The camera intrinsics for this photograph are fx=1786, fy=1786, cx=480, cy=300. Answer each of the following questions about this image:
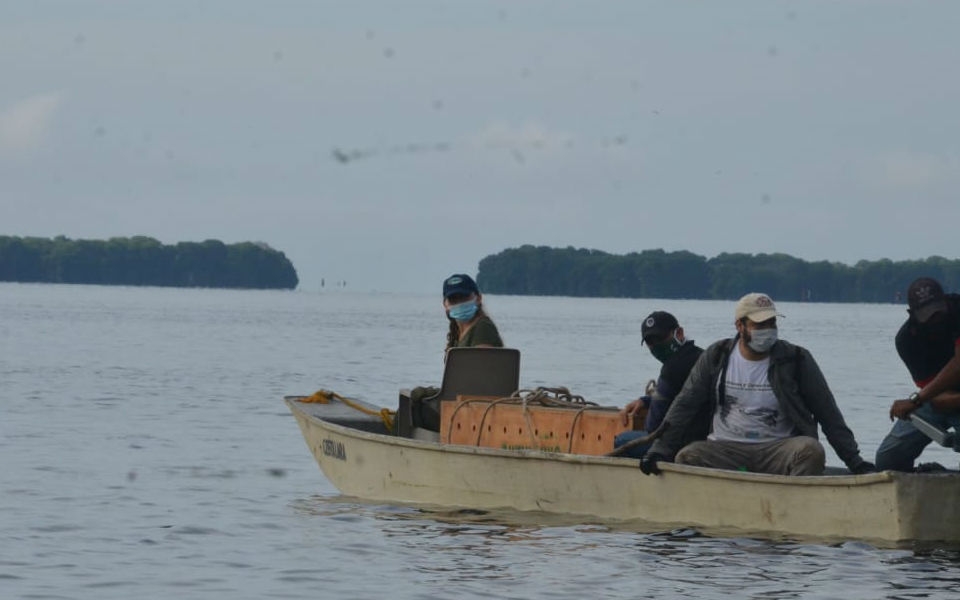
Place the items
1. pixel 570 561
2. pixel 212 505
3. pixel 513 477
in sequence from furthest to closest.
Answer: pixel 212 505 → pixel 513 477 → pixel 570 561

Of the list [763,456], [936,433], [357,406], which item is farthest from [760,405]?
[357,406]

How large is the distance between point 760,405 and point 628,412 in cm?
144

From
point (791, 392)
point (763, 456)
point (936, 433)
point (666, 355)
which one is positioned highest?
point (666, 355)

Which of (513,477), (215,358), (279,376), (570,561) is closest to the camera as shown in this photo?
(570,561)

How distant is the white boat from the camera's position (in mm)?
12336

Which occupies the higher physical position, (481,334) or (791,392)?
(481,334)

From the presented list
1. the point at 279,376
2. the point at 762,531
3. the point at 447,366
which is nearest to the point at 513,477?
the point at 447,366

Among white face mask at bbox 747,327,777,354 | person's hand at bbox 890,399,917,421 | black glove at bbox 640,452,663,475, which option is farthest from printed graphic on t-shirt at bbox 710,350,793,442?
person's hand at bbox 890,399,917,421

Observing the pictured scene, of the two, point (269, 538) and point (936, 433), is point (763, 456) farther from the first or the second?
point (269, 538)

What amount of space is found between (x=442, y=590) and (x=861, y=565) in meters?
2.96

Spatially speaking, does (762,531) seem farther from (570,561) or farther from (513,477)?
(513,477)

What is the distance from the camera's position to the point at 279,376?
42500 millimetres

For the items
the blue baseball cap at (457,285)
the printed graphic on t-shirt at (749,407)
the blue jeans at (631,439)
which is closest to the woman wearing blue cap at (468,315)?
the blue baseball cap at (457,285)

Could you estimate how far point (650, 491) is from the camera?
44.8ft
